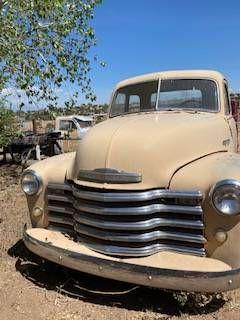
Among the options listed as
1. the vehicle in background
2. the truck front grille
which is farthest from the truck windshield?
the vehicle in background

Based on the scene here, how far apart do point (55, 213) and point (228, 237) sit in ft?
6.00

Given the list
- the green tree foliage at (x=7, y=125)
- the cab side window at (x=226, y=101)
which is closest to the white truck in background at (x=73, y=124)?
the green tree foliage at (x=7, y=125)

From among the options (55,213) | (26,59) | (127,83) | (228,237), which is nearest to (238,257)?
(228,237)

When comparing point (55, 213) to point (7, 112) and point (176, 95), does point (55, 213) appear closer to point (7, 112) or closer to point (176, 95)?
point (176, 95)

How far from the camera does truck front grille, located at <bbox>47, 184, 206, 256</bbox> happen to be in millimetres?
4332

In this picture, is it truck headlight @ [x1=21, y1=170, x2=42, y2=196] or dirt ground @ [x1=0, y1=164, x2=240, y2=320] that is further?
truck headlight @ [x1=21, y1=170, x2=42, y2=196]

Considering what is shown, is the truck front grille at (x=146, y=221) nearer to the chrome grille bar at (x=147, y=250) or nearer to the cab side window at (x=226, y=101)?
the chrome grille bar at (x=147, y=250)

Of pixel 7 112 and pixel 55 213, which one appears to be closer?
pixel 55 213

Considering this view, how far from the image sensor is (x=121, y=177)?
14.6ft

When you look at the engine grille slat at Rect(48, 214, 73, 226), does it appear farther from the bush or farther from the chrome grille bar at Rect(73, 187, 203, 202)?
the bush

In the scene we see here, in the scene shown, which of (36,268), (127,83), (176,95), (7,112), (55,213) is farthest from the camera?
(7,112)

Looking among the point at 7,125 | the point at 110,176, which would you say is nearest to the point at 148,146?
the point at 110,176

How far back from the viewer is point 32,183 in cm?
539

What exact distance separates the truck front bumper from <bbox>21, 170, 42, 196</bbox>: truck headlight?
860 mm
